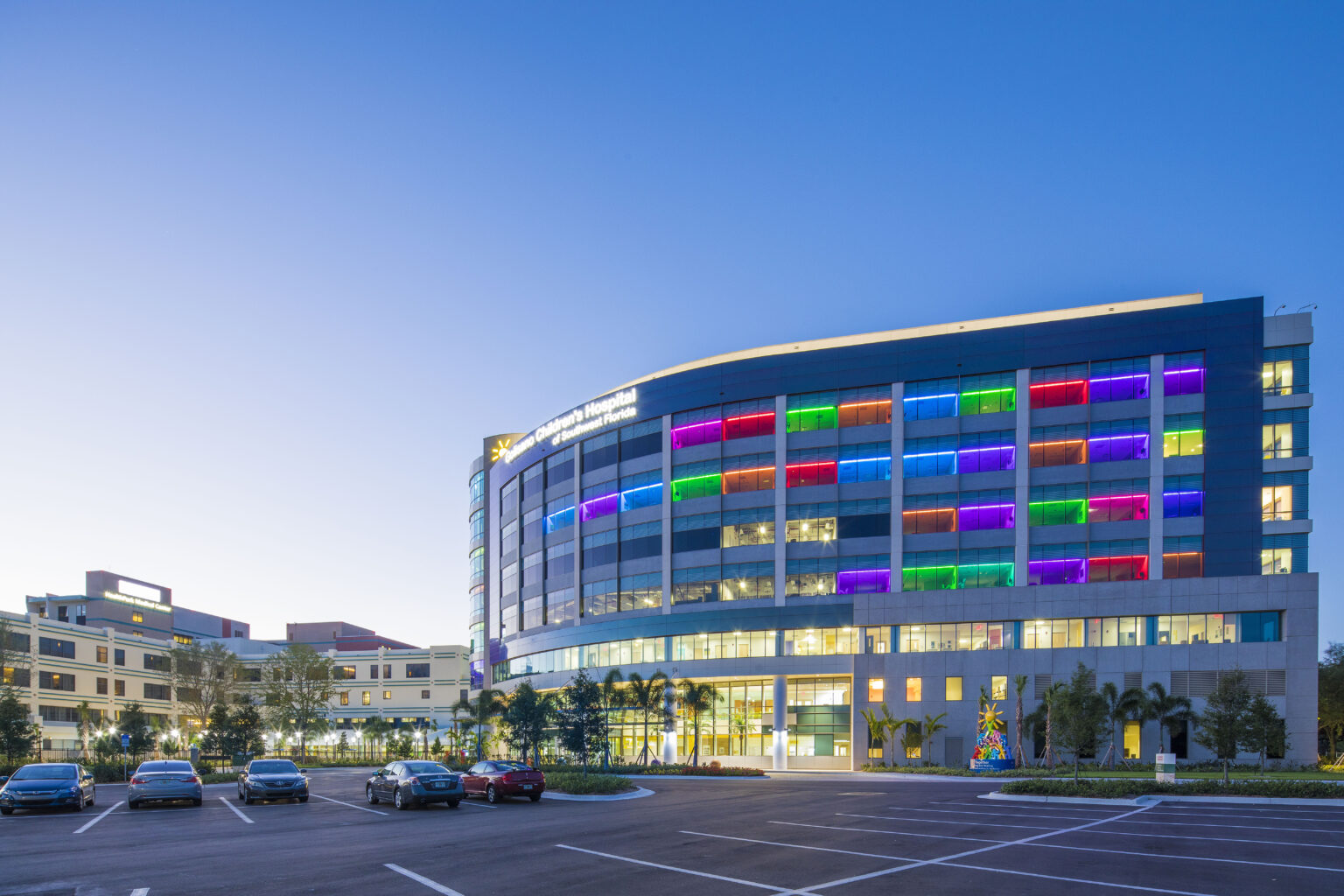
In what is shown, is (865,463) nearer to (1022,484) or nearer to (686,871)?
(1022,484)

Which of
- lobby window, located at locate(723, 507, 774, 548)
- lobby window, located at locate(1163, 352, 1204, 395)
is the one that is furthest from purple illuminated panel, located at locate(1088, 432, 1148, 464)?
lobby window, located at locate(723, 507, 774, 548)

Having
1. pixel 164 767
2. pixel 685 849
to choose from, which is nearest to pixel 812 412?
pixel 164 767

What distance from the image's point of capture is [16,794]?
94.2 ft

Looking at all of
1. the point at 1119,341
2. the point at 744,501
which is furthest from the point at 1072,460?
the point at 744,501

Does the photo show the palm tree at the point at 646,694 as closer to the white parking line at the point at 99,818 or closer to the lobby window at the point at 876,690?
the lobby window at the point at 876,690

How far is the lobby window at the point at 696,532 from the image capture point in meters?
78.2

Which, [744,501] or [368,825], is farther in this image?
[744,501]

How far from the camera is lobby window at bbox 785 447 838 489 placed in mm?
74688

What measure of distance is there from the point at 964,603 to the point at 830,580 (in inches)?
403

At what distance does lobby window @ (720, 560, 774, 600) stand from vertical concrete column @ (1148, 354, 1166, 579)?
27.4m

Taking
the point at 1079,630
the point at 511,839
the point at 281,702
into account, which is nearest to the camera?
the point at 511,839

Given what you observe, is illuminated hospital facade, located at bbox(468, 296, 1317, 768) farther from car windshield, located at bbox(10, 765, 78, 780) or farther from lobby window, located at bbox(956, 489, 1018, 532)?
car windshield, located at bbox(10, 765, 78, 780)

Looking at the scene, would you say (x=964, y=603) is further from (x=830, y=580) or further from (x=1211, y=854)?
(x=1211, y=854)

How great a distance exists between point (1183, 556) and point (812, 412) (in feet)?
92.8
